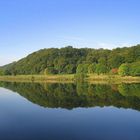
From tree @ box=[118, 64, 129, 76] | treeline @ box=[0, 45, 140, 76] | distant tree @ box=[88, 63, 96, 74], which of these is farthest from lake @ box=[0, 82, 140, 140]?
distant tree @ box=[88, 63, 96, 74]

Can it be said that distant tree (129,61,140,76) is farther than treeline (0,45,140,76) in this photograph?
No

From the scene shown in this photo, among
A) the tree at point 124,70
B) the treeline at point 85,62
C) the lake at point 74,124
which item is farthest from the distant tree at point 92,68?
the lake at point 74,124

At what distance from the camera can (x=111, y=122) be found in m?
20.4

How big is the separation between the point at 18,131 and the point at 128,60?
7802 centimetres

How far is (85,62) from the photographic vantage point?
4218 inches

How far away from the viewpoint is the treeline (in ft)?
285

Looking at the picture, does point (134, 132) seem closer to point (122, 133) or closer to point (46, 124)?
point (122, 133)

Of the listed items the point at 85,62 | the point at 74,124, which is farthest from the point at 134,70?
the point at 74,124

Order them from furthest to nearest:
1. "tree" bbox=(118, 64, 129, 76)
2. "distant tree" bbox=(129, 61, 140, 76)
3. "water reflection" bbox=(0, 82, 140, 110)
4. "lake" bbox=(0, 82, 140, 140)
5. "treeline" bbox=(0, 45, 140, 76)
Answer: "treeline" bbox=(0, 45, 140, 76)
"tree" bbox=(118, 64, 129, 76)
"distant tree" bbox=(129, 61, 140, 76)
"water reflection" bbox=(0, 82, 140, 110)
"lake" bbox=(0, 82, 140, 140)

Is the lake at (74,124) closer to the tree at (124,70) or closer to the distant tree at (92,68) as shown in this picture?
the tree at (124,70)

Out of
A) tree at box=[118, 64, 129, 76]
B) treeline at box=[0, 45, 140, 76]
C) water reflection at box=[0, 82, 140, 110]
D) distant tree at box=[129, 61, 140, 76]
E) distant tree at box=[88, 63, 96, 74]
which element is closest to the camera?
water reflection at box=[0, 82, 140, 110]

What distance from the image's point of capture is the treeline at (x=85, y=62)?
86.8 m

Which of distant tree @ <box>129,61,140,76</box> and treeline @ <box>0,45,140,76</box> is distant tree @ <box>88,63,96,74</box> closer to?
treeline @ <box>0,45,140,76</box>

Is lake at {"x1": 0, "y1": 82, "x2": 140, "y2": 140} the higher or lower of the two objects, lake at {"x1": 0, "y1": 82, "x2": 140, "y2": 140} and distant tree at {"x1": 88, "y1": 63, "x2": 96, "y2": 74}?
the lower
